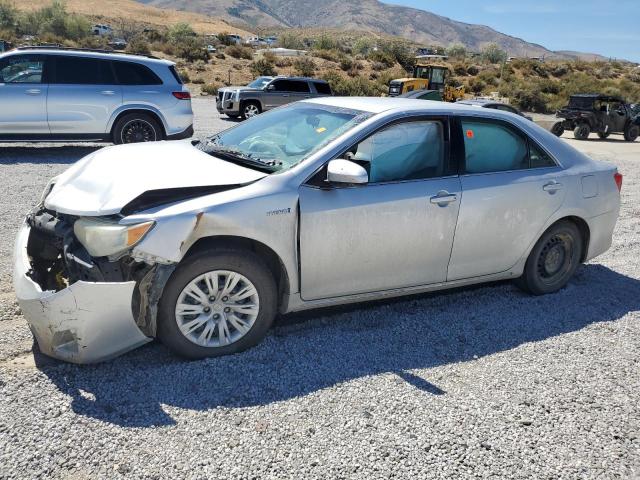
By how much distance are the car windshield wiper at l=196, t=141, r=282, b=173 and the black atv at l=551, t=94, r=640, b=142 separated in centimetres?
1966

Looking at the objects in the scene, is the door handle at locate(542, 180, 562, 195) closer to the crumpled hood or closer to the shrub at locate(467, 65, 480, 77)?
the crumpled hood

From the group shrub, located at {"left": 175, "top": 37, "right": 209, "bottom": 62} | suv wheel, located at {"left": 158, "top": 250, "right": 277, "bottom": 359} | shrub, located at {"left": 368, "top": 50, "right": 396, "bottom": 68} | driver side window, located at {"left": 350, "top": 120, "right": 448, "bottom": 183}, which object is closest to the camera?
suv wheel, located at {"left": 158, "top": 250, "right": 277, "bottom": 359}

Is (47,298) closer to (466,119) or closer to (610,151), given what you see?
(466,119)

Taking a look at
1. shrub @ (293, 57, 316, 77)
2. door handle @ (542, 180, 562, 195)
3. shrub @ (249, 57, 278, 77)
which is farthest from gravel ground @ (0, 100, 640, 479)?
shrub @ (293, 57, 316, 77)

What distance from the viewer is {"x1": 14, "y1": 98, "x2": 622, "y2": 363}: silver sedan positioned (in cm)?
336

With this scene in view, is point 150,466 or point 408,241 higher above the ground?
point 408,241

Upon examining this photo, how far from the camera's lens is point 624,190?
1098cm

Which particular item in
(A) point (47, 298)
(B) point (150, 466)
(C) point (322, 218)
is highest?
(C) point (322, 218)

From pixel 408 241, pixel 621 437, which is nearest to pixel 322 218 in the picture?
pixel 408 241

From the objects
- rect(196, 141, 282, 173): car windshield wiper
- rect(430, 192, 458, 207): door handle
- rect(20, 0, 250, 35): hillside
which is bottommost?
rect(430, 192, 458, 207): door handle

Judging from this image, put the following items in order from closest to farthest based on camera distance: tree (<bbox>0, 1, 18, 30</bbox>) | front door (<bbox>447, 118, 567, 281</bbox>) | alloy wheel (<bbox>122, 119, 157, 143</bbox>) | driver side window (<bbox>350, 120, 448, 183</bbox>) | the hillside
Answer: driver side window (<bbox>350, 120, 448, 183</bbox>), front door (<bbox>447, 118, 567, 281</bbox>), alloy wheel (<bbox>122, 119, 157, 143</bbox>), tree (<bbox>0, 1, 18, 30</bbox>), the hillside

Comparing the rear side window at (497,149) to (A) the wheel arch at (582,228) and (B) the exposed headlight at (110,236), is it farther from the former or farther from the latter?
(B) the exposed headlight at (110,236)

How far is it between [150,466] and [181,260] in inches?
47.4

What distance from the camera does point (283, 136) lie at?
445 centimetres
